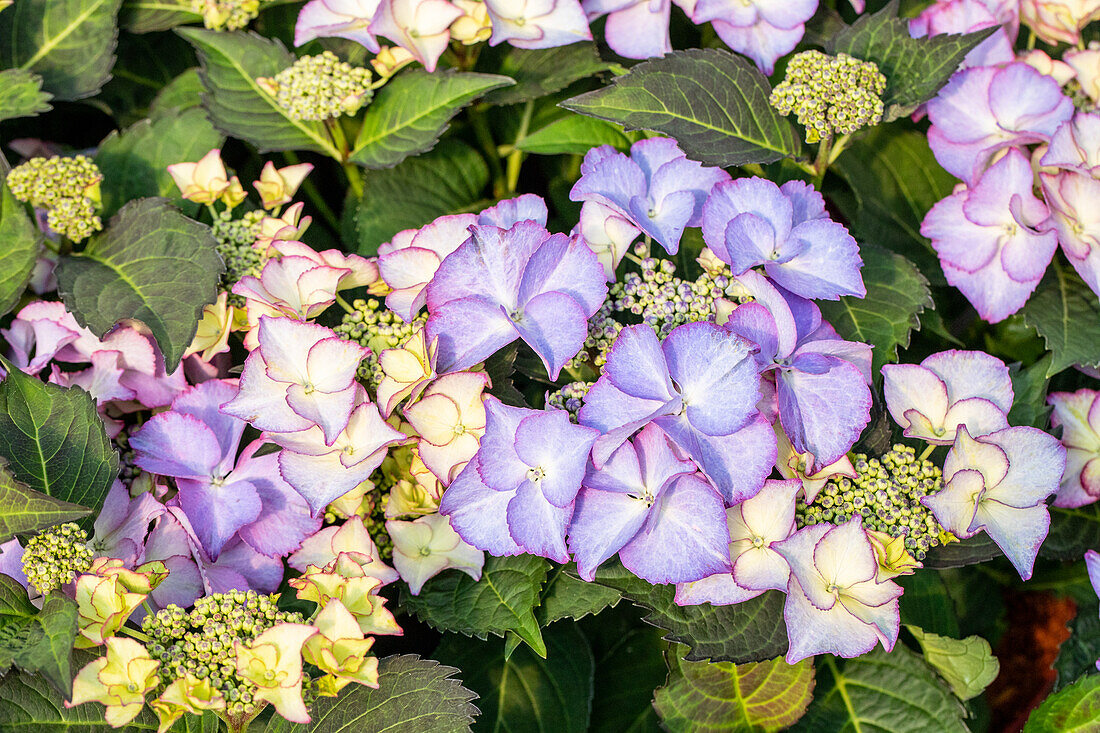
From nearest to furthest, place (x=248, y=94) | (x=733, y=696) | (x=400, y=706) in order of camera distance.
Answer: (x=400, y=706) < (x=733, y=696) < (x=248, y=94)

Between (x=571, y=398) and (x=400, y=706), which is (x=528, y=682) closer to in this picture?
(x=400, y=706)

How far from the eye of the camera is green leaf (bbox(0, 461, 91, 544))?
84cm

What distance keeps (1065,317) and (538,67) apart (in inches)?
31.2

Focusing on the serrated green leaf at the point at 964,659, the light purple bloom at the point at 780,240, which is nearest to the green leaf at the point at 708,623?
the serrated green leaf at the point at 964,659

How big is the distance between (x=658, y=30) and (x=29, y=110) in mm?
850

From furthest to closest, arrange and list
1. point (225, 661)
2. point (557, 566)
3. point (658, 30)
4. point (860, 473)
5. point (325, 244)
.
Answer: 1. point (325, 244)
2. point (658, 30)
3. point (557, 566)
4. point (860, 473)
5. point (225, 661)

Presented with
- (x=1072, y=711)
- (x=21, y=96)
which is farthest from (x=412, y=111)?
(x=1072, y=711)

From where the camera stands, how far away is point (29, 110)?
4.03 feet

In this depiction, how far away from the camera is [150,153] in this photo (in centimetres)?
132

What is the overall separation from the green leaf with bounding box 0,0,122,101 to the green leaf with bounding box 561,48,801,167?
0.72 meters

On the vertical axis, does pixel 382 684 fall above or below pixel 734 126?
below

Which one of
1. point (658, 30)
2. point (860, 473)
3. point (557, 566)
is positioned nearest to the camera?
point (860, 473)

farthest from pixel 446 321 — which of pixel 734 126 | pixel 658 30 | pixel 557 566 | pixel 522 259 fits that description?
pixel 658 30

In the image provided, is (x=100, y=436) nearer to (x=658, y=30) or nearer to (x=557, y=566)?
(x=557, y=566)
